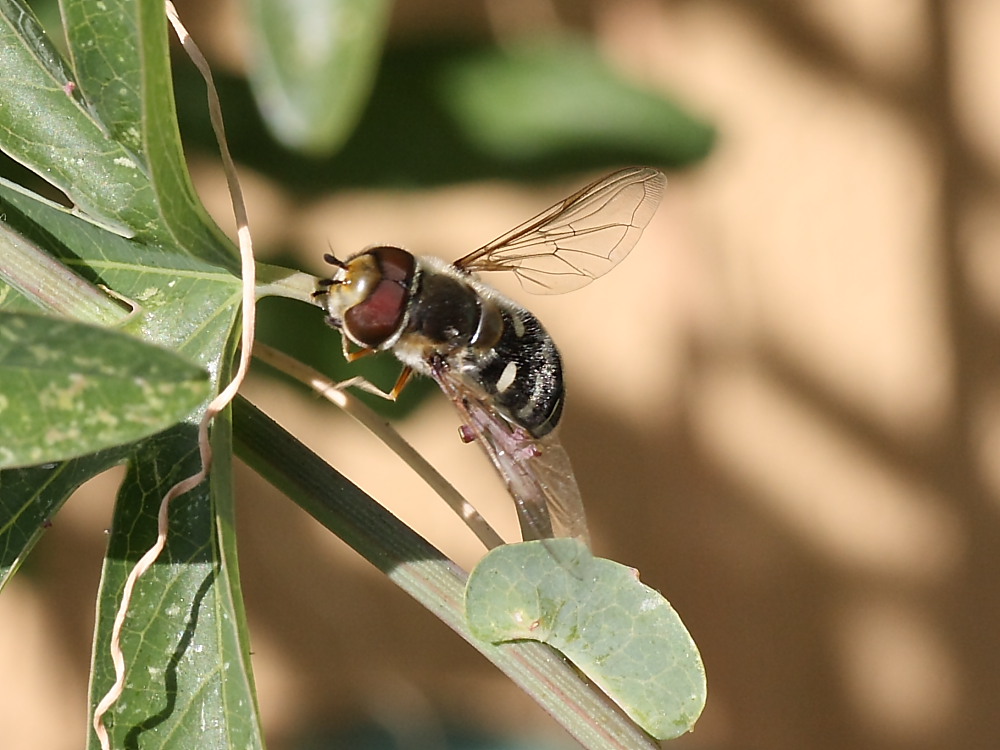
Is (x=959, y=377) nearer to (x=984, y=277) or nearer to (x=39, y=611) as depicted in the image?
(x=984, y=277)

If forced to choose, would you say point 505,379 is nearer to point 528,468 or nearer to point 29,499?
point 528,468

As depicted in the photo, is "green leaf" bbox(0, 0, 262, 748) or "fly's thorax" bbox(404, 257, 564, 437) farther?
"fly's thorax" bbox(404, 257, 564, 437)

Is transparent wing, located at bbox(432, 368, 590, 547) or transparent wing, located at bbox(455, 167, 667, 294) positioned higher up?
transparent wing, located at bbox(455, 167, 667, 294)

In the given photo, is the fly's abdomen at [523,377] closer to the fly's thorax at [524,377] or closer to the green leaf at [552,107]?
the fly's thorax at [524,377]

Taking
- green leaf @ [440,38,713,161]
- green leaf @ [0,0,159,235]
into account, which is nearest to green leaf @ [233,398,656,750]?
green leaf @ [0,0,159,235]

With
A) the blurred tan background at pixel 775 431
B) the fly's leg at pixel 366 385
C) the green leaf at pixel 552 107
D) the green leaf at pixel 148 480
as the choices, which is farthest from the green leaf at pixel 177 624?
the blurred tan background at pixel 775 431

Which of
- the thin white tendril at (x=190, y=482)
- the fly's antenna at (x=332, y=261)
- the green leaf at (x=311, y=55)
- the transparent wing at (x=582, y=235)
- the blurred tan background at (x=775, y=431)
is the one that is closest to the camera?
the green leaf at (x=311, y=55)

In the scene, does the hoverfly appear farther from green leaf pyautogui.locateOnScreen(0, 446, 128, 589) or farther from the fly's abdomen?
green leaf pyautogui.locateOnScreen(0, 446, 128, 589)
